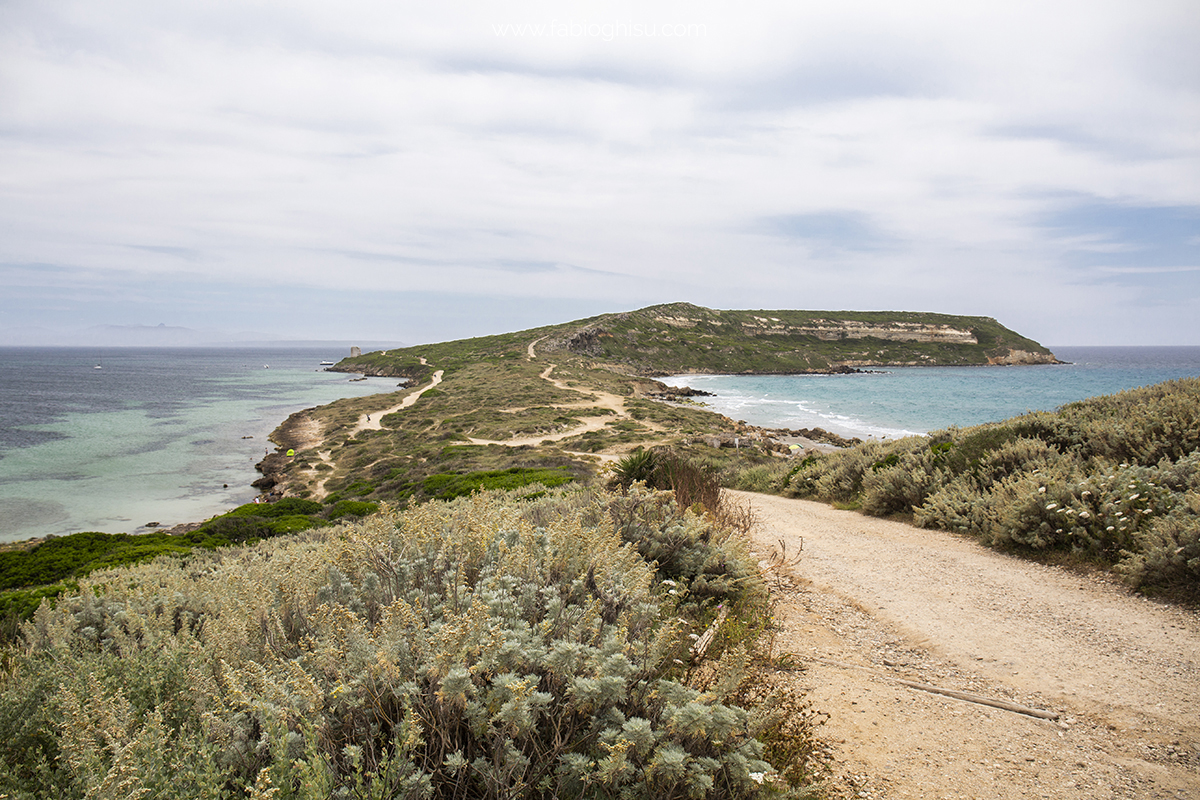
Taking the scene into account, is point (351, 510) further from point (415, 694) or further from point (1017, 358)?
point (1017, 358)

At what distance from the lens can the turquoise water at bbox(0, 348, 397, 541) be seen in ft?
77.0

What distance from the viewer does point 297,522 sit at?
48.1 feet

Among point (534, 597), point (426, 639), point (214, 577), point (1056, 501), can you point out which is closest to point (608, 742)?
point (426, 639)

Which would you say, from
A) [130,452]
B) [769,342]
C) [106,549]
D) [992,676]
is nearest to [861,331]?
[769,342]

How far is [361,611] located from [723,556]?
3.19 metres

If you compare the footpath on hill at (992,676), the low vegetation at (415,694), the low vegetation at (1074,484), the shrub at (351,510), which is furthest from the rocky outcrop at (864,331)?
the low vegetation at (415,694)

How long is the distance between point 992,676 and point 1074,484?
4446 millimetres

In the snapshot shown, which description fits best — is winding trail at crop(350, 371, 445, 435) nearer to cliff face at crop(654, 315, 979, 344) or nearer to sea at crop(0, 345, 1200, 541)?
sea at crop(0, 345, 1200, 541)

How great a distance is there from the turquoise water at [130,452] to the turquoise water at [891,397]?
3564 centimetres

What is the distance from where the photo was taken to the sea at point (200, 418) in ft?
82.0

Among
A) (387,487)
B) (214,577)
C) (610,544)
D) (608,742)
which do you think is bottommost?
(387,487)

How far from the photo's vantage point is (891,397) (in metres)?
61.6

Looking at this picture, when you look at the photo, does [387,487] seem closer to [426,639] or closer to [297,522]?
[297,522]

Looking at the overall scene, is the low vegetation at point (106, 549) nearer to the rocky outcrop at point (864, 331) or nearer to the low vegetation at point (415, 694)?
the low vegetation at point (415, 694)
